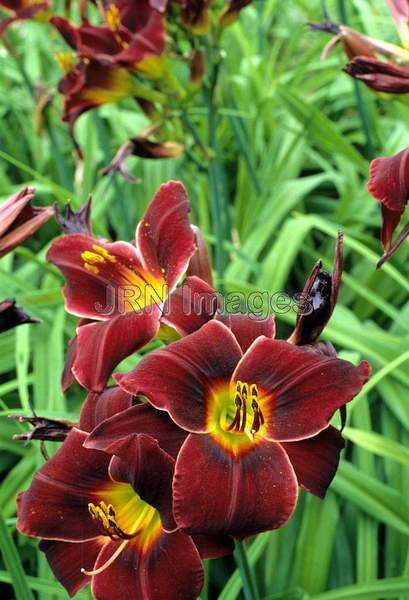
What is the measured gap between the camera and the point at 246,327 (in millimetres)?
737

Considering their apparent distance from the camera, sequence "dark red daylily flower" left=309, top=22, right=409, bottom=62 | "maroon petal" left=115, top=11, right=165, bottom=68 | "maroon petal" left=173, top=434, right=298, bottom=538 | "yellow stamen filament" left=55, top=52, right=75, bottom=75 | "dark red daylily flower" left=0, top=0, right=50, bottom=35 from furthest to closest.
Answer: "dark red daylily flower" left=0, top=0, right=50, bottom=35, "yellow stamen filament" left=55, top=52, right=75, bottom=75, "maroon petal" left=115, top=11, right=165, bottom=68, "dark red daylily flower" left=309, top=22, right=409, bottom=62, "maroon petal" left=173, top=434, right=298, bottom=538

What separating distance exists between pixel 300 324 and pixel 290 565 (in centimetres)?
64

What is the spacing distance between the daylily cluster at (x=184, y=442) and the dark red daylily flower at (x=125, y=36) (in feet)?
2.36

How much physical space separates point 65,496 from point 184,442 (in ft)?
0.47

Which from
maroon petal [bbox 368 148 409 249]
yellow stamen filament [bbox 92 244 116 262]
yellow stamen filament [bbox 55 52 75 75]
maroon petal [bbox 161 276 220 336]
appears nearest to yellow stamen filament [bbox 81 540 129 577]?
maroon petal [bbox 161 276 220 336]

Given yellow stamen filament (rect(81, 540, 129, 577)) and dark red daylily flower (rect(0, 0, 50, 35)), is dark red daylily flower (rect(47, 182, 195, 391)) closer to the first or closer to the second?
yellow stamen filament (rect(81, 540, 129, 577))

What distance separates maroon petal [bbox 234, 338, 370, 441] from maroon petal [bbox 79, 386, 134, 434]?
0.11m

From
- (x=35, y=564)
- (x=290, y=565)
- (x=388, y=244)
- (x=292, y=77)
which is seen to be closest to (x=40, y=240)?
(x=292, y=77)

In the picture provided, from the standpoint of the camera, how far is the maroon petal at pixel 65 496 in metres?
0.71

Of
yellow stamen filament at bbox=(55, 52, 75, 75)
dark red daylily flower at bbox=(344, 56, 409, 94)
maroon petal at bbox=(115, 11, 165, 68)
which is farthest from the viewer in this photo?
yellow stamen filament at bbox=(55, 52, 75, 75)

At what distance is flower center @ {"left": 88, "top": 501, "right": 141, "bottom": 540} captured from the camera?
2.18 feet

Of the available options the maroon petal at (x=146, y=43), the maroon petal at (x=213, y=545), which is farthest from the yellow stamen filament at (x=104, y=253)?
the maroon petal at (x=146, y=43)

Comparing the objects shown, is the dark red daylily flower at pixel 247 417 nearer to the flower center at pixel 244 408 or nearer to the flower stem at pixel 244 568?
the flower center at pixel 244 408

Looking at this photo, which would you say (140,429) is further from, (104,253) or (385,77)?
(385,77)
